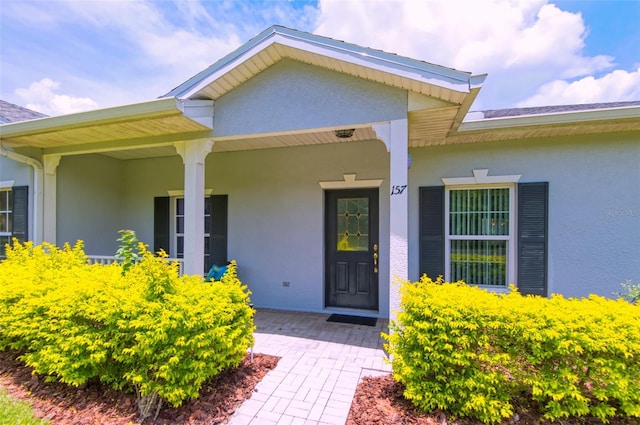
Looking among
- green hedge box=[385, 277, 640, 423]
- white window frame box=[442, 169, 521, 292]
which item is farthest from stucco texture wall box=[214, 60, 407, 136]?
green hedge box=[385, 277, 640, 423]

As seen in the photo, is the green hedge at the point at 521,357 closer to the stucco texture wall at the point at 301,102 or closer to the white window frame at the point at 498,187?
the white window frame at the point at 498,187

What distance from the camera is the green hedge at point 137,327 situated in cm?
233

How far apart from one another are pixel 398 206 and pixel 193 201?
3.00 meters

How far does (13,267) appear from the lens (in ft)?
12.3

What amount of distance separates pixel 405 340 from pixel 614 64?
26.0 feet

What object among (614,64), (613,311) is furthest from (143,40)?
(614,64)

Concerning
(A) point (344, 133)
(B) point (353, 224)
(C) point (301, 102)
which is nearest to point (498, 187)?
(B) point (353, 224)

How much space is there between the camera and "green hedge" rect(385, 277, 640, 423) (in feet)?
7.02

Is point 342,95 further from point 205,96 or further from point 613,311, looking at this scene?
point 613,311

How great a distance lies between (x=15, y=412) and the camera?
2434 millimetres

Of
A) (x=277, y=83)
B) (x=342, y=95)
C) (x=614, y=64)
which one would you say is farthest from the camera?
(x=614, y=64)

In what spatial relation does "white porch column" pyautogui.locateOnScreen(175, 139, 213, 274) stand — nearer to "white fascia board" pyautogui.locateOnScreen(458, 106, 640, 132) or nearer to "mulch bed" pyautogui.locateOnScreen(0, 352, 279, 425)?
"mulch bed" pyautogui.locateOnScreen(0, 352, 279, 425)

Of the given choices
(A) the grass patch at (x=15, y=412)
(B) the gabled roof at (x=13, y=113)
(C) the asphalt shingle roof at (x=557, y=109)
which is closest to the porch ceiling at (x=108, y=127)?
(B) the gabled roof at (x=13, y=113)

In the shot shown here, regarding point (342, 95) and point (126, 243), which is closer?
point (126, 243)
